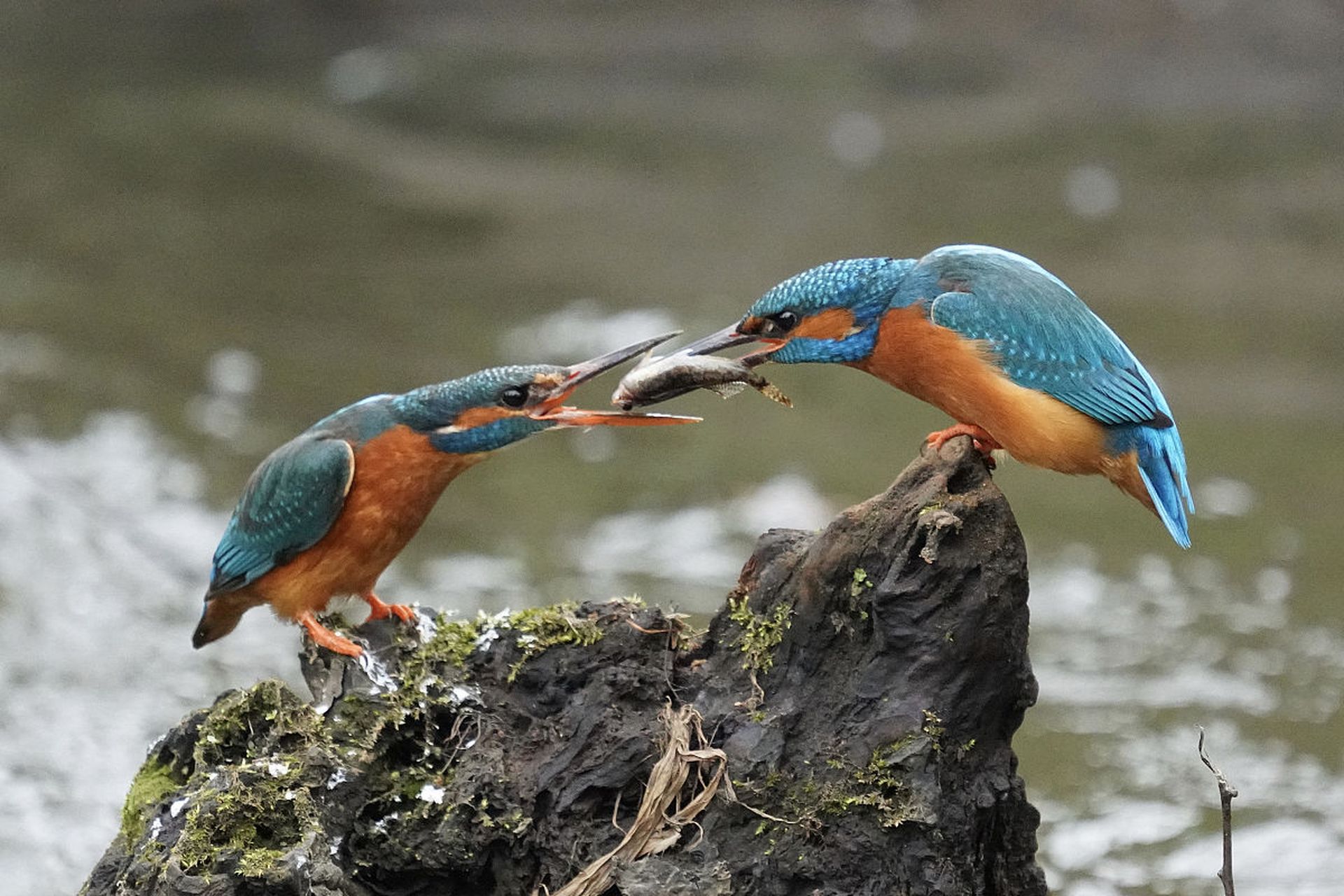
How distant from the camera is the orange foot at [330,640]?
3139mm

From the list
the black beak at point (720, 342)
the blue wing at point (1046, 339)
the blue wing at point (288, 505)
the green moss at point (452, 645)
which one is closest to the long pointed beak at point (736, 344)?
the black beak at point (720, 342)

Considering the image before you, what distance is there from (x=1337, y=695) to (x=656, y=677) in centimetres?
396

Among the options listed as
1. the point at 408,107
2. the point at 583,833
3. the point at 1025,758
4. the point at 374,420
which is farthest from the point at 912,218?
the point at 583,833

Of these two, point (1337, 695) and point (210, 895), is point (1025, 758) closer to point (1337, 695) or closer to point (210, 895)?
point (1337, 695)

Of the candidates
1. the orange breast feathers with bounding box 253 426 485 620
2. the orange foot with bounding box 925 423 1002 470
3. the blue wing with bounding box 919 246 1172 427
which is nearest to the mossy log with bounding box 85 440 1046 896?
the orange foot with bounding box 925 423 1002 470

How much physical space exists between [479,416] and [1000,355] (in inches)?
47.8

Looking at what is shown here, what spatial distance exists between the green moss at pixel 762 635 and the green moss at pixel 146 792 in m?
1.21

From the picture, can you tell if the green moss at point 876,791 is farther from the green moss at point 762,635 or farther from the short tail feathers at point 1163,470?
the short tail feathers at point 1163,470

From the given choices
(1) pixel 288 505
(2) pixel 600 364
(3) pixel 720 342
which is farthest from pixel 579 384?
(1) pixel 288 505

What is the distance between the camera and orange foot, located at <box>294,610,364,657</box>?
314 centimetres

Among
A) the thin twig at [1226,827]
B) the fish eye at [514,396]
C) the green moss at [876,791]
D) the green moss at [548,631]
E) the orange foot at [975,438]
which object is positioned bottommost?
the thin twig at [1226,827]

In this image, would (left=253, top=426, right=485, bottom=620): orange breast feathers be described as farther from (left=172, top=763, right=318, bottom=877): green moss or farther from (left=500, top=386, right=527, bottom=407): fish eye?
(left=172, top=763, right=318, bottom=877): green moss

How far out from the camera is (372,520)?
351cm

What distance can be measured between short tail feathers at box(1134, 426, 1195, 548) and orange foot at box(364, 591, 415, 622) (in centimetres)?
162
